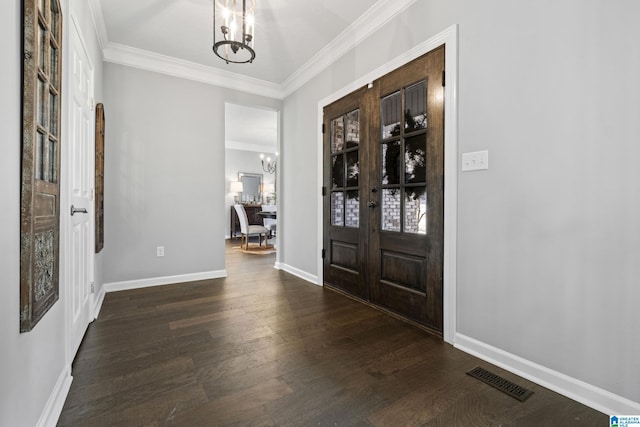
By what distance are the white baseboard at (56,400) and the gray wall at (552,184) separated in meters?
2.18

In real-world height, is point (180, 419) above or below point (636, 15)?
below

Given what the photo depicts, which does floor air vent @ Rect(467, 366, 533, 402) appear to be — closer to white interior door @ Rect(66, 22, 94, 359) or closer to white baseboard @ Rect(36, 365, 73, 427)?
white baseboard @ Rect(36, 365, 73, 427)

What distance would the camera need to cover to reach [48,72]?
127cm

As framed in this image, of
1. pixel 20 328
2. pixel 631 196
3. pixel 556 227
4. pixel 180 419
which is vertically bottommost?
pixel 180 419

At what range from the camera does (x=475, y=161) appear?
6.25 ft

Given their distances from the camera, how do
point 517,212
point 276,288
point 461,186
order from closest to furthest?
point 517,212 → point 461,186 → point 276,288

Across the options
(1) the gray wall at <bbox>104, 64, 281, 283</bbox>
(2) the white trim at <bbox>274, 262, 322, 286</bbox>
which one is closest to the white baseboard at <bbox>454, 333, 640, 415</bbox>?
(2) the white trim at <bbox>274, 262, 322, 286</bbox>

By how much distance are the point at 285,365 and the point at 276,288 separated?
1621mm

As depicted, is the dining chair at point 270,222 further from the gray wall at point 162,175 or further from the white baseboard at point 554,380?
the white baseboard at point 554,380

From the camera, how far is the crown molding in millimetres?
2471

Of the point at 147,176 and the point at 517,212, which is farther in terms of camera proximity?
the point at 147,176

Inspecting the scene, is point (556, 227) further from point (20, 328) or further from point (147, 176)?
point (147, 176)

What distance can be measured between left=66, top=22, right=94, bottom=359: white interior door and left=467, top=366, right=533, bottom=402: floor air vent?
226cm

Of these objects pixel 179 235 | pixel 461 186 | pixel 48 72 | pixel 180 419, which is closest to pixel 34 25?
pixel 48 72
